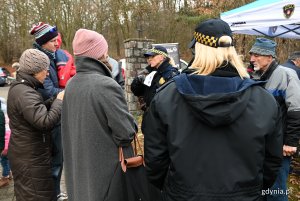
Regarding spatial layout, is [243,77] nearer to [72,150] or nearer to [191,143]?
[191,143]

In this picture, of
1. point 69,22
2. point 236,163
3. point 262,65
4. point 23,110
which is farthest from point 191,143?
point 69,22

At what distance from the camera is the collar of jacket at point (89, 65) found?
2320 mm

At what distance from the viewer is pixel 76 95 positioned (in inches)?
90.2

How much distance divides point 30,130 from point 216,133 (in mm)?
1913

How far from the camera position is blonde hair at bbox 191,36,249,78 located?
1662 mm

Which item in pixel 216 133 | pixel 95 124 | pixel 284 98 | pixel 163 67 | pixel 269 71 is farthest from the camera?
pixel 163 67

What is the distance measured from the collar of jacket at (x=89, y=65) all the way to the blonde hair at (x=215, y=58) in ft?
2.94

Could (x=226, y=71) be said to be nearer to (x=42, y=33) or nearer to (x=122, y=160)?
(x=122, y=160)

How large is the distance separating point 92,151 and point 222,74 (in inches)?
45.7

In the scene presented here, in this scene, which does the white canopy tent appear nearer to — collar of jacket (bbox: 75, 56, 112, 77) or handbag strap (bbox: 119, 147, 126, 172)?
collar of jacket (bbox: 75, 56, 112, 77)

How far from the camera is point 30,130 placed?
2.85 m

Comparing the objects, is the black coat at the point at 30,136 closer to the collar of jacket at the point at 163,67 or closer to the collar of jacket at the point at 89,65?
the collar of jacket at the point at 89,65

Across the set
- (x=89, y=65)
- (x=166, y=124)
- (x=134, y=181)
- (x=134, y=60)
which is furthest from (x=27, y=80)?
(x=134, y=60)

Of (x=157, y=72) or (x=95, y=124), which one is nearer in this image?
(x=95, y=124)
